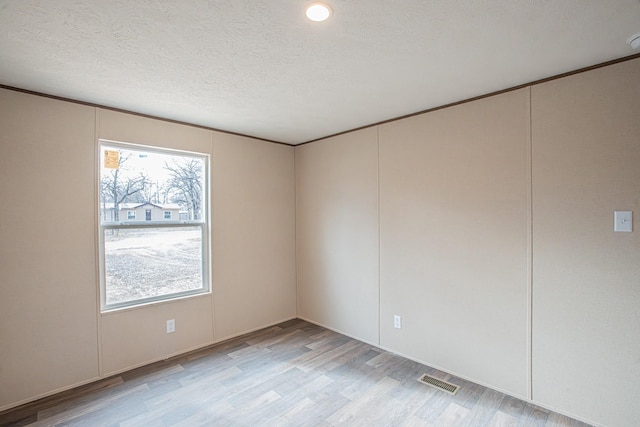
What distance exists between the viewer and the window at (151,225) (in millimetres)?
2809

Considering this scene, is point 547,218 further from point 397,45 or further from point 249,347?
point 249,347

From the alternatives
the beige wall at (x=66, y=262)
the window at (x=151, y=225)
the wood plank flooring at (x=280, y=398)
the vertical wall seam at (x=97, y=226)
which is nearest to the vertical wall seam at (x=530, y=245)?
the wood plank flooring at (x=280, y=398)

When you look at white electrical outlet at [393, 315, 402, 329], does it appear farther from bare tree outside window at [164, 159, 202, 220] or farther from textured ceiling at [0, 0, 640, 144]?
bare tree outside window at [164, 159, 202, 220]

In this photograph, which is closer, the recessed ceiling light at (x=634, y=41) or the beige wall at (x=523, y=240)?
the recessed ceiling light at (x=634, y=41)

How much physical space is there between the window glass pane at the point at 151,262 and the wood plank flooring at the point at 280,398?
2.39 feet

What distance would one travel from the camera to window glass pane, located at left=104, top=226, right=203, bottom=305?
283 cm

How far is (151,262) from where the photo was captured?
307cm

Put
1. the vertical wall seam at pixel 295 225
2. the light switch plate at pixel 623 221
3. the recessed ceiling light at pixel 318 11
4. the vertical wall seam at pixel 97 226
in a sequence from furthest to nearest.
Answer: the vertical wall seam at pixel 295 225, the vertical wall seam at pixel 97 226, the light switch plate at pixel 623 221, the recessed ceiling light at pixel 318 11

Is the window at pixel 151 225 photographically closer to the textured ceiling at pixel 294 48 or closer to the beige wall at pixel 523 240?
the textured ceiling at pixel 294 48

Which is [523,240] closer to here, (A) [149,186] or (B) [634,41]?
(B) [634,41]

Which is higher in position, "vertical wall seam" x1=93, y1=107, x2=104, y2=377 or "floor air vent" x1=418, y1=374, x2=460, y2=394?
"vertical wall seam" x1=93, y1=107, x2=104, y2=377

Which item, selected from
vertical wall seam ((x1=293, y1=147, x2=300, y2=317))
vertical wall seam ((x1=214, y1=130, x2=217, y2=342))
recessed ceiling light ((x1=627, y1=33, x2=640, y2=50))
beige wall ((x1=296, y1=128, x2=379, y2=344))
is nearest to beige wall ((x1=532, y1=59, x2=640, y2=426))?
recessed ceiling light ((x1=627, y1=33, x2=640, y2=50))

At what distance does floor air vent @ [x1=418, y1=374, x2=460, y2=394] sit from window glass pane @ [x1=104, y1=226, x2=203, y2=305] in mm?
2487

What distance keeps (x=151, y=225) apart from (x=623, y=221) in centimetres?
382
